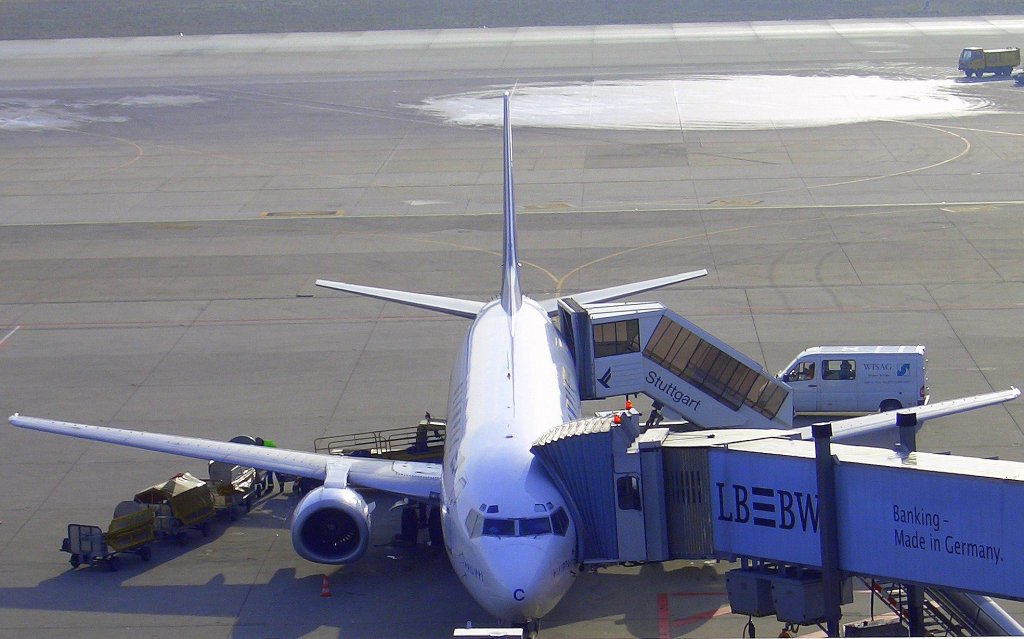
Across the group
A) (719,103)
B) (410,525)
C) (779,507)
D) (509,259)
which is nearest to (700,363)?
(509,259)

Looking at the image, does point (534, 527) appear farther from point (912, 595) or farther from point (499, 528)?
point (912, 595)

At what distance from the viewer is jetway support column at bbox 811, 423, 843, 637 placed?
65.5 ft

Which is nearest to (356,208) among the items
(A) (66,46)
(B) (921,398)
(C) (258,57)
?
(B) (921,398)

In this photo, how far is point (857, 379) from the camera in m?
39.0

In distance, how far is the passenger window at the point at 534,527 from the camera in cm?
2389

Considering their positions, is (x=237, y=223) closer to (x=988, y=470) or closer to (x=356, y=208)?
(x=356, y=208)

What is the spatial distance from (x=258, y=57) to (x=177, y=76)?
483 inches

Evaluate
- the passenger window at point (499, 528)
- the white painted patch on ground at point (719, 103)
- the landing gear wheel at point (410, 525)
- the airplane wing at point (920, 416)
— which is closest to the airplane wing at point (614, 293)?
the landing gear wheel at point (410, 525)

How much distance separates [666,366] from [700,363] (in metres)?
0.96

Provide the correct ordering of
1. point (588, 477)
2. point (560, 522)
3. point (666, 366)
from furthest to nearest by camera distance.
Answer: point (666, 366) < point (588, 477) < point (560, 522)

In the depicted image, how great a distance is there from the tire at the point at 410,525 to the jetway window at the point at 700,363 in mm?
8308

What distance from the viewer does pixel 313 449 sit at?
3675 cm

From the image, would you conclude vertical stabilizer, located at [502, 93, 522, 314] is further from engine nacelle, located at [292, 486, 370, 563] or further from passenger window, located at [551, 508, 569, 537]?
passenger window, located at [551, 508, 569, 537]

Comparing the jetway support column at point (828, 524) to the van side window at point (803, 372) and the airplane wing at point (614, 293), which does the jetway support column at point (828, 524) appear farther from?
the van side window at point (803, 372)
